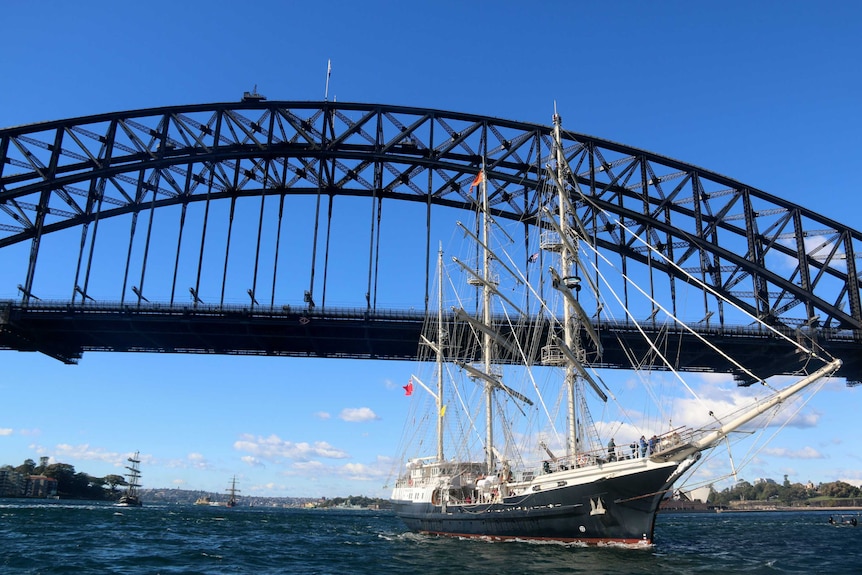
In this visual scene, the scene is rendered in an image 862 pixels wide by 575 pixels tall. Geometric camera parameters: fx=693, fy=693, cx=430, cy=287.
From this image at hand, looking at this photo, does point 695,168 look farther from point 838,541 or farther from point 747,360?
point 838,541

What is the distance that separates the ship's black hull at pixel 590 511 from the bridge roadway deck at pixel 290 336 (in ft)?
89.0

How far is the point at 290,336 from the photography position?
67312mm

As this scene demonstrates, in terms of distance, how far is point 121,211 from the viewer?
74.4 meters

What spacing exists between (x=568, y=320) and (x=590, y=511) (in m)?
12.8

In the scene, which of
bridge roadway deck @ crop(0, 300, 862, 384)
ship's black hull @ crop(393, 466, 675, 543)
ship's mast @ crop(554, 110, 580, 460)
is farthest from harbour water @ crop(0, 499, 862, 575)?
bridge roadway deck @ crop(0, 300, 862, 384)

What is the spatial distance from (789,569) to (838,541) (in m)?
23.7

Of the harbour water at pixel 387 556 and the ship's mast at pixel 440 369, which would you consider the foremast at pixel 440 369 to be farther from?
the harbour water at pixel 387 556

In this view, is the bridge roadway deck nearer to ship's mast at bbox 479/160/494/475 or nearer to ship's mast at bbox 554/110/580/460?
ship's mast at bbox 479/160/494/475

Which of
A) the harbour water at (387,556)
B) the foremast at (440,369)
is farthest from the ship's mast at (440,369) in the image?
the harbour water at (387,556)

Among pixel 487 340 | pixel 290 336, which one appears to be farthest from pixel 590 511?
pixel 290 336

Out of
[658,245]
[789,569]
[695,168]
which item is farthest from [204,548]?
[695,168]

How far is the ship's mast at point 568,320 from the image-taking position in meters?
38.6

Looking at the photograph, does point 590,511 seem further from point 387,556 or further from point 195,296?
point 195,296

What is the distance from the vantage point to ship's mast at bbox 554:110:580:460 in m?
38.6
